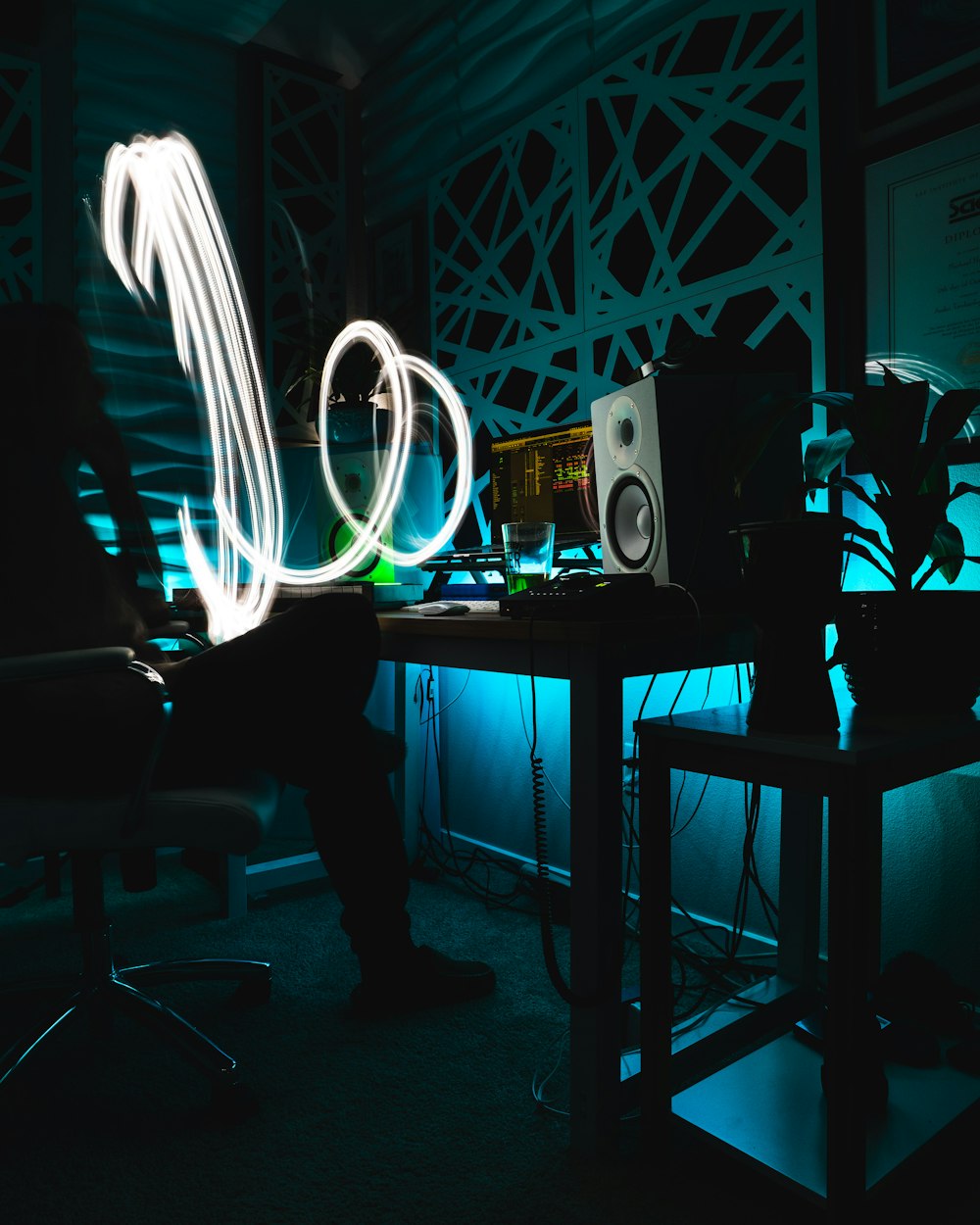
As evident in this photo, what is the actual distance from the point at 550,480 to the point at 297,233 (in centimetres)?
191

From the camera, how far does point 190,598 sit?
2689mm

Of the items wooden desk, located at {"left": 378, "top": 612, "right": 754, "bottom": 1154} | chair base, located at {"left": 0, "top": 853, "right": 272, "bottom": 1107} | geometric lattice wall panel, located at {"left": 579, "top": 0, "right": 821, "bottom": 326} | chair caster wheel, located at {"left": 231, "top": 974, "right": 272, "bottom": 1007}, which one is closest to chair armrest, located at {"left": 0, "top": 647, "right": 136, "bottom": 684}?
chair base, located at {"left": 0, "top": 853, "right": 272, "bottom": 1107}

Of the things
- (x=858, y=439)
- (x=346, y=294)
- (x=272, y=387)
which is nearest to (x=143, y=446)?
(x=272, y=387)

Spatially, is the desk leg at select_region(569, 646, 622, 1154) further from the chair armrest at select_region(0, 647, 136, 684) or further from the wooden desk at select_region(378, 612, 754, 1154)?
the chair armrest at select_region(0, 647, 136, 684)

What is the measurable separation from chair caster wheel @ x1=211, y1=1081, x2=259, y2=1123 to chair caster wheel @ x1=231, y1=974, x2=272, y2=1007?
45 centimetres

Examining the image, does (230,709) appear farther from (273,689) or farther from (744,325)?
(744,325)

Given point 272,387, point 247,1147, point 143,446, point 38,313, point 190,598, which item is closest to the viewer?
point 247,1147

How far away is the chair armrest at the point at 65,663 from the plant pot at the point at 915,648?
117 centimetres

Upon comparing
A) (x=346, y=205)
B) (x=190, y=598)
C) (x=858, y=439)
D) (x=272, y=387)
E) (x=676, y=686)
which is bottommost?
(x=676, y=686)

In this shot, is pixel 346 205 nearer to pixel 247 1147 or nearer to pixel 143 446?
pixel 143 446

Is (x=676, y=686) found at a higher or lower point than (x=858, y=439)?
lower

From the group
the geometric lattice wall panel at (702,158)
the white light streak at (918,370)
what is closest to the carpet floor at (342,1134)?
the white light streak at (918,370)

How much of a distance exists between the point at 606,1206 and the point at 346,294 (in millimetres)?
3409

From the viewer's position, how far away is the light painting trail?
2.70m
